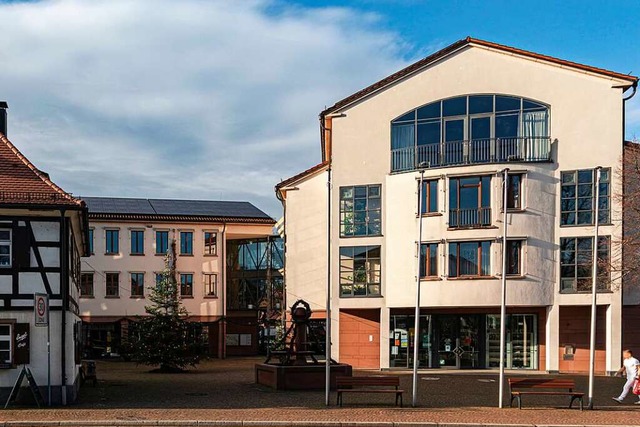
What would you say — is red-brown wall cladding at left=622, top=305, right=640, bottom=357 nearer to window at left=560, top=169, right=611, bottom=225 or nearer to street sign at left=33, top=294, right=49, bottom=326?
window at left=560, top=169, right=611, bottom=225

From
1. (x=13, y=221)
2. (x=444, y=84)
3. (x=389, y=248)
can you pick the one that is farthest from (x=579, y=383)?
(x=13, y=221)

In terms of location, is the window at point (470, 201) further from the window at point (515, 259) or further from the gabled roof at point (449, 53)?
the gabled roof at point (449, 53)

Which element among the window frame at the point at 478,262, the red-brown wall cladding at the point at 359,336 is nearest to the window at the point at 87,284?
the red-brown wall cladding at the point at 359,336

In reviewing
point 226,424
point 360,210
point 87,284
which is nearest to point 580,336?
point 360,210

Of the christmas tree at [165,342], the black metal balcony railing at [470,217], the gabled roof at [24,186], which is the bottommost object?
the christmas tree at [165,342]

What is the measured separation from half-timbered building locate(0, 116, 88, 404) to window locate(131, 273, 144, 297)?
113 ft

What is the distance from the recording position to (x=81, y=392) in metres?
26.3

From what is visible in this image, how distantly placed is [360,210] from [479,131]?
6.61m

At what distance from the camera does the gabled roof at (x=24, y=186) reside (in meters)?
22.0

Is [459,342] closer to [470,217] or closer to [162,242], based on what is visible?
[470,217]

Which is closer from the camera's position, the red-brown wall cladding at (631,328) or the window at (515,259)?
the window at (515,259)

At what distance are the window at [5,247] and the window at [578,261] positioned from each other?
23.1 meters

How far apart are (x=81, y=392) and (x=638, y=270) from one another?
20970 millimetres

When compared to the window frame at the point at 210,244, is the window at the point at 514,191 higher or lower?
higher
